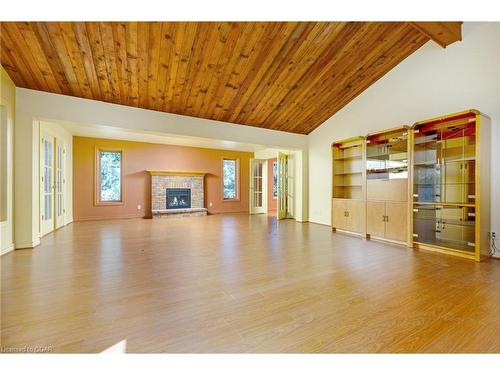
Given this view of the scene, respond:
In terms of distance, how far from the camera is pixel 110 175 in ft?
24.9

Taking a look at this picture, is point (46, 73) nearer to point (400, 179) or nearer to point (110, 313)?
point (110, 313)

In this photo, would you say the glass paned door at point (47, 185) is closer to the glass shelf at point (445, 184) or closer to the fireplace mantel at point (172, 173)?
the fireplace mantel at point (172, 173)

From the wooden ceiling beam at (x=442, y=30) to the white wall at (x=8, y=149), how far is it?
5.83m

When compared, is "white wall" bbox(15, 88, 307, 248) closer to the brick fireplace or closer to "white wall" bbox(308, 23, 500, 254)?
the brick fireplace

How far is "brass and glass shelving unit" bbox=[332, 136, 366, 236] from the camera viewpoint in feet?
16.2

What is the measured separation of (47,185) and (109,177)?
8.85 feet

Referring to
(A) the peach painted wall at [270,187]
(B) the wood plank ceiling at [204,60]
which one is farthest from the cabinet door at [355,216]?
(A) the peach painted wall at [270,187]

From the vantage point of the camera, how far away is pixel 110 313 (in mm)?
1827

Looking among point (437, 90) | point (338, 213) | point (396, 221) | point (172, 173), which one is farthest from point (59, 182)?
point (437, 90)

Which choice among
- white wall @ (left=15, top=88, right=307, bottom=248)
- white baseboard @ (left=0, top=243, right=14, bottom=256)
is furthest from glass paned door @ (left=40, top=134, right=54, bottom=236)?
white baseboard @ (left=0, top=243, right=14, bottom=256)

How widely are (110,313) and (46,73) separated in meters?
3.60
